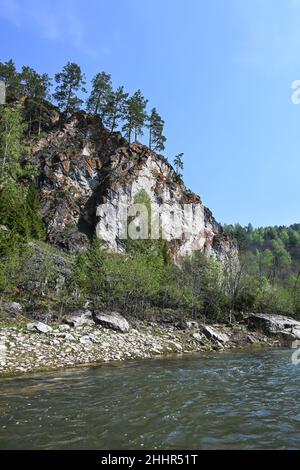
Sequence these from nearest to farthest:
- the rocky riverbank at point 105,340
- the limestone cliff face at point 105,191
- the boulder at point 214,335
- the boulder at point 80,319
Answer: the rocky riverbank at point 105,340 < the boulder at point 80,319 < the boulder at point 214,335 < the limestone cliff face at point 105,191

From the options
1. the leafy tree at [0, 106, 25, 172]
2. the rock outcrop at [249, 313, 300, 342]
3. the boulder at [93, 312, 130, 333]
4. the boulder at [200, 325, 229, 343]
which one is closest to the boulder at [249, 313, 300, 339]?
the rock outcrop at [249, 313, 300, 342]

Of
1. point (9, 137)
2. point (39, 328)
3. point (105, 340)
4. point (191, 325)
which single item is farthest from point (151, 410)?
point (9, 137)

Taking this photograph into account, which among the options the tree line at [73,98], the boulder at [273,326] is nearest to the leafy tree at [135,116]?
the tree line at [73,98]

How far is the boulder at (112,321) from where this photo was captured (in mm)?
34719

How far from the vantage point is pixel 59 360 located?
75.8ft

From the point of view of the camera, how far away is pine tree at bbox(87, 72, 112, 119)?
9556 centimetres

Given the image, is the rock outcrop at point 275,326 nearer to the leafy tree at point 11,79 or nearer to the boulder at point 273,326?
the boulder at point 273,326

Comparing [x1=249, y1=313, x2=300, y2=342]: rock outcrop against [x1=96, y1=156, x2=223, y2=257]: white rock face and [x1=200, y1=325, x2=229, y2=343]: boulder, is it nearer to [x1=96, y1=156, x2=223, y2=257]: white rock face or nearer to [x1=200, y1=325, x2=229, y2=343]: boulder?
[x1=200, y1=325, x2=229, y2=343]: boulder

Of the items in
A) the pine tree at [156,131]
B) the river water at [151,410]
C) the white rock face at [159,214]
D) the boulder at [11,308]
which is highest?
the pine tree at [156,131]

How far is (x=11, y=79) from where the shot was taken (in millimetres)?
89375

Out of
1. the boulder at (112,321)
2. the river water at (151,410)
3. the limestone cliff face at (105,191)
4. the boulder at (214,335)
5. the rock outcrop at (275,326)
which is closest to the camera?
the river water at (151,410)

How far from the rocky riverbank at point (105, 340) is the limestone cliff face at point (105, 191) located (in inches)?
1187

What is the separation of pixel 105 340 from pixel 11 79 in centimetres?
8188

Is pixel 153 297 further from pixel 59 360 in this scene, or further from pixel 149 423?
pixel 149 423
